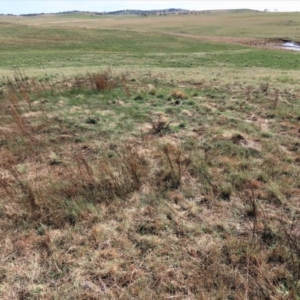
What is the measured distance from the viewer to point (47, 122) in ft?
26.1

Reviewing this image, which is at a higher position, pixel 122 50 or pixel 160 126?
pixel 160 126

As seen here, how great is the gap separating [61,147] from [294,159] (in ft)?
14.9

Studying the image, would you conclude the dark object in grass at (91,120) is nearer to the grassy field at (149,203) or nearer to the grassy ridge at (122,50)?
the grassy field at (149,203)

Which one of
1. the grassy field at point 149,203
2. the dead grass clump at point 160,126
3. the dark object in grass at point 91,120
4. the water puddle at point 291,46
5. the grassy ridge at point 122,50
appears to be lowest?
the water puddle at point 291,46

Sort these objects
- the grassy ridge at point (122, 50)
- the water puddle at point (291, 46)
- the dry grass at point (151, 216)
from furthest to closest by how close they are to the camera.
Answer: the water puddle at point (291, 46)
the grassy ridge at point (122, 50)
the dry grass at point (151, 216)

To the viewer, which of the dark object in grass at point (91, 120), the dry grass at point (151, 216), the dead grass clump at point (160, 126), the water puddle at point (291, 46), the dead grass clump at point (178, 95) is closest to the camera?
the dry grass at point (151, 216)

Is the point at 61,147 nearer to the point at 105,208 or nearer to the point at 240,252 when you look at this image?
the point at 105,208

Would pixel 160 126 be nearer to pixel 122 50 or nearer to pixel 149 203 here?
pixel 149 203

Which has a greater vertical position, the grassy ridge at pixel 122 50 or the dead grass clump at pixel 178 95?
the dead grass clump at pixel 178 95

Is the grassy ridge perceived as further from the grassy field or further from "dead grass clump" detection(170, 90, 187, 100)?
the grassy field

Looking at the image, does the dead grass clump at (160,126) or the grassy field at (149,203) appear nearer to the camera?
the grassy field at (149,203)

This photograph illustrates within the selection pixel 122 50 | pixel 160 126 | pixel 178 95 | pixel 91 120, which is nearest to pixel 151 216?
pixel 160 126

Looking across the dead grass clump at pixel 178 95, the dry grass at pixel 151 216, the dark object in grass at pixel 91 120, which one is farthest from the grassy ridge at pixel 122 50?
the dry grass at pixel 151 216

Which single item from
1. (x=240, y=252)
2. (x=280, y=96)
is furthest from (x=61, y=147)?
(x=280, y=96)
